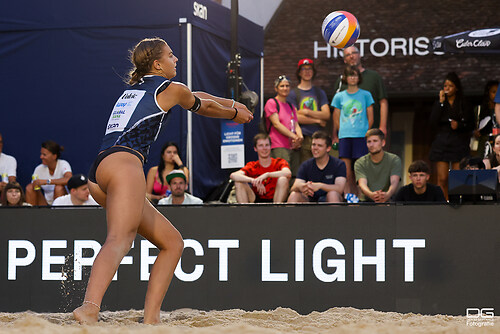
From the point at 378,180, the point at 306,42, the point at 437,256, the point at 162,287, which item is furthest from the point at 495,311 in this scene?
the point at 306,42

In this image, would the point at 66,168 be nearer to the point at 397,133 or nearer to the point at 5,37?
the point at 5,37

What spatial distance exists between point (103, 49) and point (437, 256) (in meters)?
5.20

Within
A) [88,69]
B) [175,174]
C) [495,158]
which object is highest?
[88,69]

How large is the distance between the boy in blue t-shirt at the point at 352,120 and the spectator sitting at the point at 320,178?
2.72 feet

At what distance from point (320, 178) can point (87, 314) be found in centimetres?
469

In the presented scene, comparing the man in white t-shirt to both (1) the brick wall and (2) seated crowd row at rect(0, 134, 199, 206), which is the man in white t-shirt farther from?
(1) the brick wall

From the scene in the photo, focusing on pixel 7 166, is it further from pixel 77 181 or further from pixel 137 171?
→ pixel 137 171

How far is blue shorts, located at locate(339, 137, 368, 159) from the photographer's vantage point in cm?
975

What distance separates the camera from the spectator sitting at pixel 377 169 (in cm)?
894

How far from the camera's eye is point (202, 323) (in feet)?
17.0

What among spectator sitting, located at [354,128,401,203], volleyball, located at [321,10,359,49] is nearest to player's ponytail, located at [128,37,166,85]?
volleyball, located at [321,10,359,49]

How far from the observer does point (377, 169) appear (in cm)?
900

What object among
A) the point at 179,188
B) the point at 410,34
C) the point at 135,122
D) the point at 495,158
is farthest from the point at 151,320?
the point at 410,34

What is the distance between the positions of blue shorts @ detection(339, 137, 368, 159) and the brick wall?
5.44 metres
